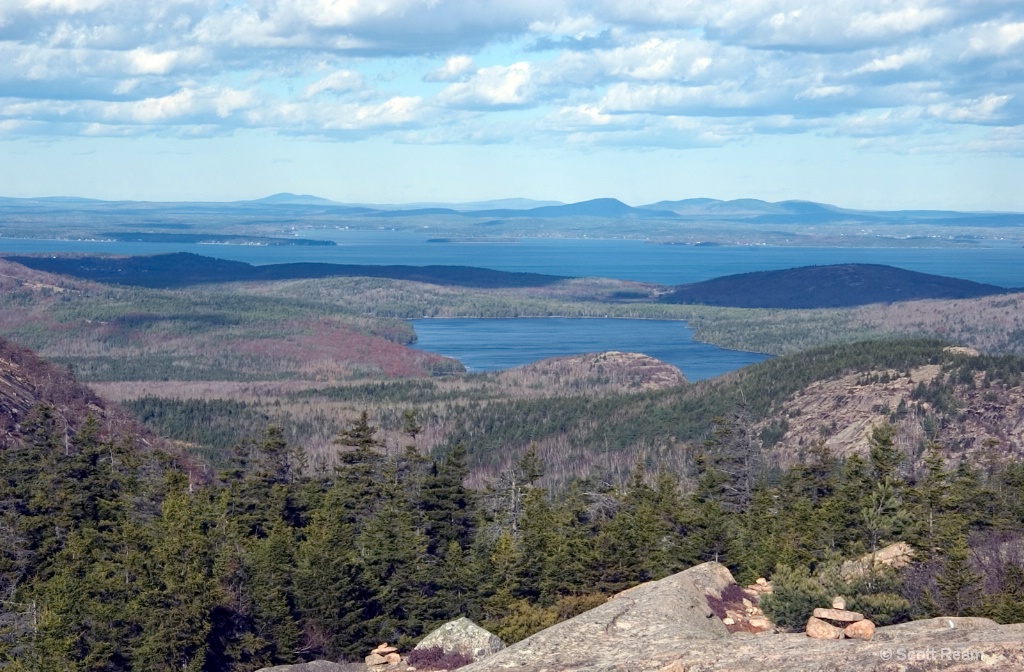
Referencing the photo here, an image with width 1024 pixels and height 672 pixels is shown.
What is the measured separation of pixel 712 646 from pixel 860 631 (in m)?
4.24

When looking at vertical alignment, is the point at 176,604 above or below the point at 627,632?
below

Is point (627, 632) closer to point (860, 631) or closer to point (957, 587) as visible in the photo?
point (860, 631)

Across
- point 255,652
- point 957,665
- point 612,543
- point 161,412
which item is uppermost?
point 957,665

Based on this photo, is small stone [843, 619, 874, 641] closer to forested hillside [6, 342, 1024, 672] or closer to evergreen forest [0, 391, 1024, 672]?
evergreen forest [0, 391, 1024, 672]

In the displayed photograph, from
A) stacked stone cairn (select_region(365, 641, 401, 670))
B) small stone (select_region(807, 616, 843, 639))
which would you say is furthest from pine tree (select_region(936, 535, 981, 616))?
stacked stone cairn (select_region(365, 641, 401, 670))

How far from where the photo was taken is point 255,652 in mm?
53250

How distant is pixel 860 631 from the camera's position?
36.0 meters

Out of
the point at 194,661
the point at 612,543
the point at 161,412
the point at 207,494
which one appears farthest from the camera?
the point at 161,412

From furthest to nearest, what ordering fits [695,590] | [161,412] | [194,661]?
[161,412], [194,661], [695,590]

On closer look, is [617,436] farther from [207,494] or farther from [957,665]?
[957,665]

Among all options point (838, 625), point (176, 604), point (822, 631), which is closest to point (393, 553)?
point (176, 604)

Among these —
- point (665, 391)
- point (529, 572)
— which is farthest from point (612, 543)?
point (665, 391)

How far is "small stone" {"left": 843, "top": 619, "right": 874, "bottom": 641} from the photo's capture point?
117 ft

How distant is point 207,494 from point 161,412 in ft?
346
